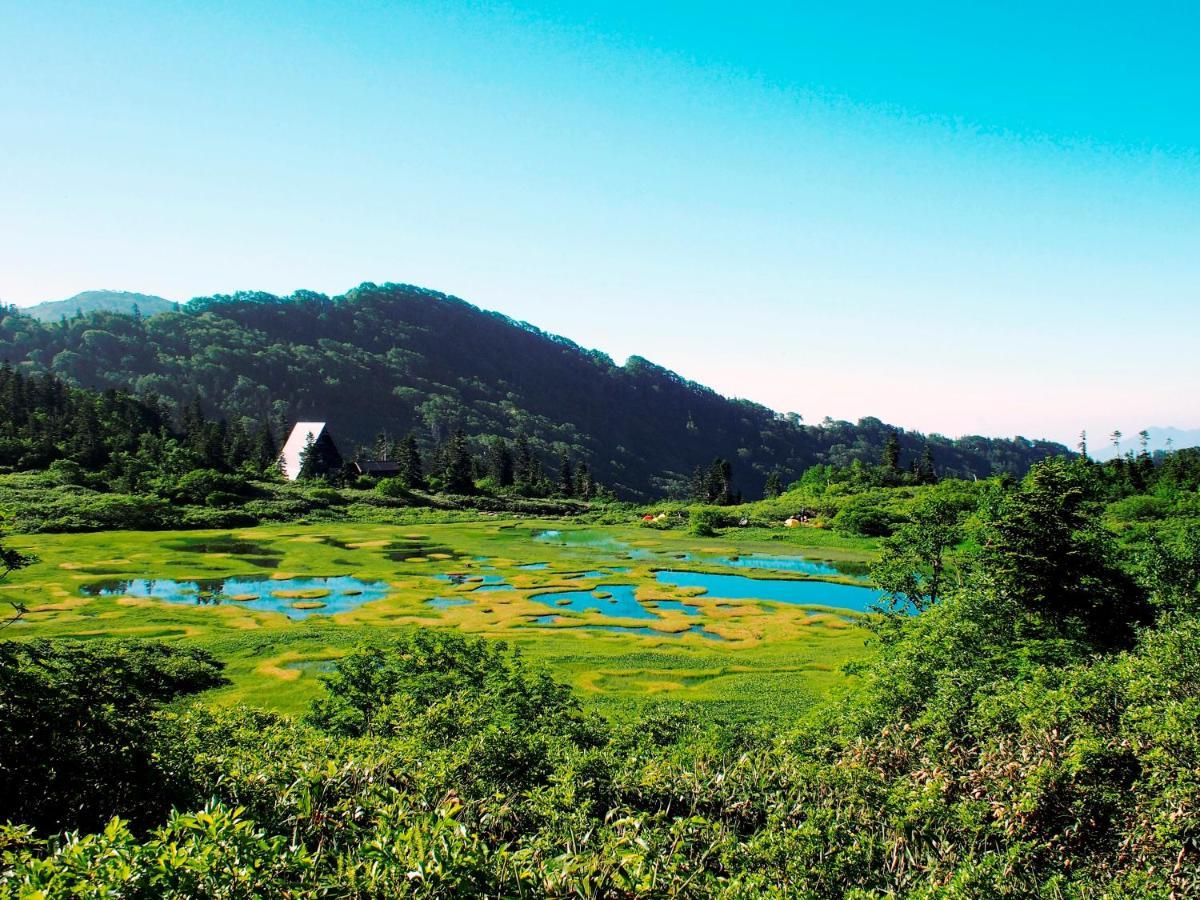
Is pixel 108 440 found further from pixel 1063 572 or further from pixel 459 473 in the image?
pixel 1063 572

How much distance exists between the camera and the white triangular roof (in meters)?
113

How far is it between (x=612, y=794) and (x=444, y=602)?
37108mm

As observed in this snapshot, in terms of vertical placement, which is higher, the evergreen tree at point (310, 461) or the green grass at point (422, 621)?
the evergreen tree at point (310, 461)

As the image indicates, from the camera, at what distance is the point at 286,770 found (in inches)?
390

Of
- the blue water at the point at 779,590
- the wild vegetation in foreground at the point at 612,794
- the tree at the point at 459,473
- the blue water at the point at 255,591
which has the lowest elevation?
the blue water at the point at 779,590

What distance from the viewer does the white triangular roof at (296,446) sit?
113438mm

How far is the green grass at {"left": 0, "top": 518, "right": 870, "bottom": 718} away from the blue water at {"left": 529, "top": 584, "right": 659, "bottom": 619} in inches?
46.7

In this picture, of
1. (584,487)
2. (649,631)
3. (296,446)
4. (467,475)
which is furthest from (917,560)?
(296,446)

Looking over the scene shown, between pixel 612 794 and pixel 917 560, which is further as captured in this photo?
pixel 917 560

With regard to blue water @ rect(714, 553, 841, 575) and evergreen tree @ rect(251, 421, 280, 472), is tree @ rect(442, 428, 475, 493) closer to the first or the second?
evergreen tree @ rect(251, 421, 280, 472)

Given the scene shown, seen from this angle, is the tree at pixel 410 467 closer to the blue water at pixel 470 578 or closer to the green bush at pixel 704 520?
the green bush at pixel 704 520

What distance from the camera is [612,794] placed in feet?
36.0

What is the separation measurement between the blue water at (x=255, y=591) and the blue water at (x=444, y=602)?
3.64 metres

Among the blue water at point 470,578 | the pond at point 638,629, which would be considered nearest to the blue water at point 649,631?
the pond at point 638,629
